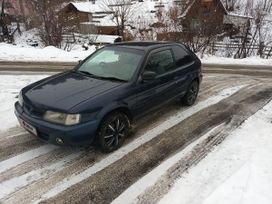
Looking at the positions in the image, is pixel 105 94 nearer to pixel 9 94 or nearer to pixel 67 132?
pixel 67 132

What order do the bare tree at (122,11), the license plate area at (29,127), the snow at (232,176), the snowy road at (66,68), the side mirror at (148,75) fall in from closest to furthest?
the snow at (232,176)
the license plate area at (29,127)
the side mirror at (148,75)
the snowy road at (66,68)
the bare tree at (122,11)

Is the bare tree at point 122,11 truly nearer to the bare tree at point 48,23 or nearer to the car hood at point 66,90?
the bare tree at point 48,23

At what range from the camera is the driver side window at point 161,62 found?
5039 millimetres

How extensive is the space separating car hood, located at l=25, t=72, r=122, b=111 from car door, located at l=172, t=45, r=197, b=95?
1800mm

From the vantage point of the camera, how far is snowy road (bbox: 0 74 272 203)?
11.7ft

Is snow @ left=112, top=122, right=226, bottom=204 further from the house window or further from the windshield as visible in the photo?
the house window

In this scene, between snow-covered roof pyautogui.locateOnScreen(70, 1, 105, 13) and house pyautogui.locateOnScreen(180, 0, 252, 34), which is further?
snow-covered roof pyautogui.locateOnScreen(70, 1, 105, 13)

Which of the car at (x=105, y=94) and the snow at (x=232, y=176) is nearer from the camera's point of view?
the snow at (x=232, y=176)

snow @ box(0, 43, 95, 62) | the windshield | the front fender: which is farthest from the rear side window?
snow @ box(0, 43, 95, 62)

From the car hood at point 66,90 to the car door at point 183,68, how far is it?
180 centimetres

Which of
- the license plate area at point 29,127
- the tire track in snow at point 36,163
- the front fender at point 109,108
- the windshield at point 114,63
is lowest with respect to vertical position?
the tire track in snow at point 36,163

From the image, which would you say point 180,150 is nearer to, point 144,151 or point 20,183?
point 144,151

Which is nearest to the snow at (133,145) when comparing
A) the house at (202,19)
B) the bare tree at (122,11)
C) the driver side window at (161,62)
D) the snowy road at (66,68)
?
the driver side window at (161,62)

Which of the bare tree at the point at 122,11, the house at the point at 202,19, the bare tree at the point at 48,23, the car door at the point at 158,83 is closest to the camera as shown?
the car door at the point at 158,83
